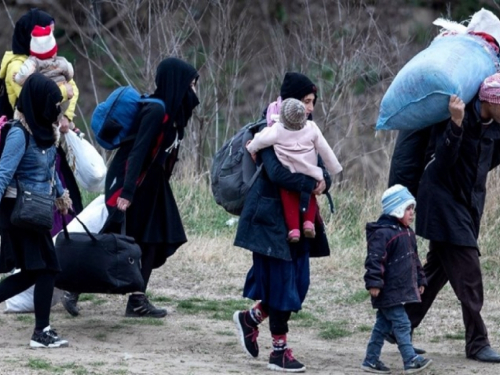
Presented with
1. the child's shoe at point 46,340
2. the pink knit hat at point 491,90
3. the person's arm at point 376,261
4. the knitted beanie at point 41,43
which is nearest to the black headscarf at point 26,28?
the knitted beanie at point 41,43

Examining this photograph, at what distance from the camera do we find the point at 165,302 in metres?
8.74

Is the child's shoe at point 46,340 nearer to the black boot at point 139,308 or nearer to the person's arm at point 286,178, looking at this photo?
the black boot at point 139,308

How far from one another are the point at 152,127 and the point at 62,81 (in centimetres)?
93

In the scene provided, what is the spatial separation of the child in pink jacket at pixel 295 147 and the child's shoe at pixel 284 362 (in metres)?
0.61

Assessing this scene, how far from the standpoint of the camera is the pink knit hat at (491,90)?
263 inches

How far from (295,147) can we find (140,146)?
138cm

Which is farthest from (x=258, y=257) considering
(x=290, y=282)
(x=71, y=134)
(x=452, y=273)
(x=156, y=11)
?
(x=156, y=11)

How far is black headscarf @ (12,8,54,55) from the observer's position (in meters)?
8.22

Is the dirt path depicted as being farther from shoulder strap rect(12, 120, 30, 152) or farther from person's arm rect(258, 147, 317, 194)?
shoulder strap rect(12, 120, 30, 152)

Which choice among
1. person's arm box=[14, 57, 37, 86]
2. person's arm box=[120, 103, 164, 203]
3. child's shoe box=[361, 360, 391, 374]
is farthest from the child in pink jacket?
person's arm box=[14, 57, 37, 86]

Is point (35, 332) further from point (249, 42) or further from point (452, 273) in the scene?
point (249, 42)

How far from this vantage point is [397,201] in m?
6.66

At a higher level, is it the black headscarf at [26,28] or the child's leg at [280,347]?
the black headscarf at [26,28]

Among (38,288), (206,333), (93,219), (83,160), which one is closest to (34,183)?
(38,288)
